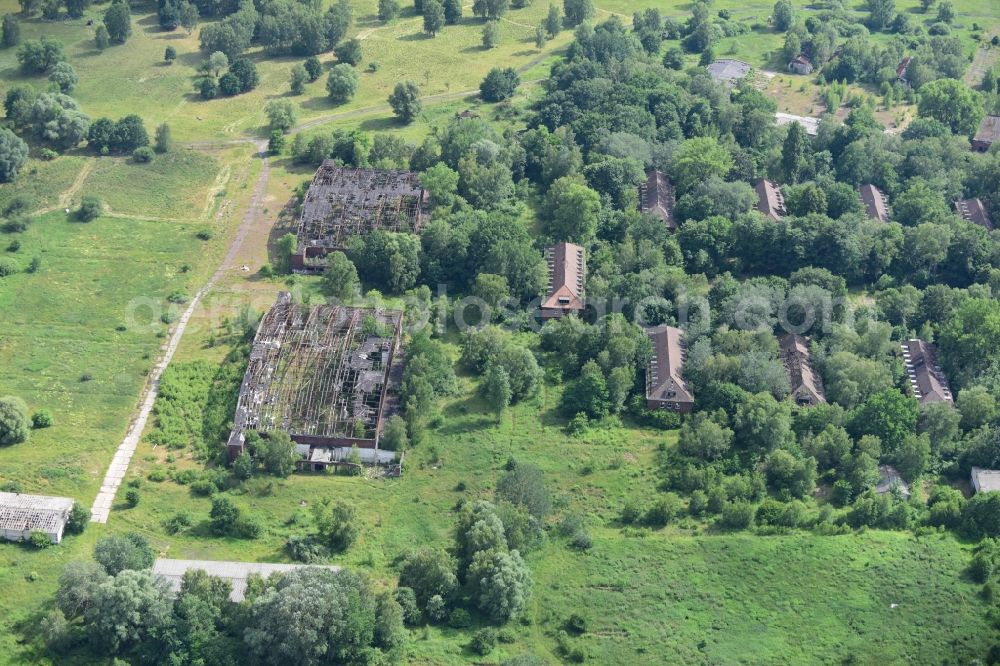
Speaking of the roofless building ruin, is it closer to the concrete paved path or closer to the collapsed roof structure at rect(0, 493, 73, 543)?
the concrete paved path

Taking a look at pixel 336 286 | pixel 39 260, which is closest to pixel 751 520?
pixel 336 286

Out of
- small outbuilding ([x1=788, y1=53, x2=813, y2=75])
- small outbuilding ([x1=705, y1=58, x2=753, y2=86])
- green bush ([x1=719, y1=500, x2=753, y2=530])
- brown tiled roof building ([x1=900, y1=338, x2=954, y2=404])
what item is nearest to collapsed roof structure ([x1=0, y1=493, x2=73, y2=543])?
green bush ([x1=719, y1=500, x2=753, y2=530])

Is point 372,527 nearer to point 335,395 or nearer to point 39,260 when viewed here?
point 335,395

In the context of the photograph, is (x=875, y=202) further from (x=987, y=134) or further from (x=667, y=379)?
(x=667, y=379)

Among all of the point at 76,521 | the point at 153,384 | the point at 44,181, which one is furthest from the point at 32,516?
the point at 44,181

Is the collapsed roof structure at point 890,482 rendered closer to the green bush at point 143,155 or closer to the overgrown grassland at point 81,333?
the overgrown grassland at point 81,333
